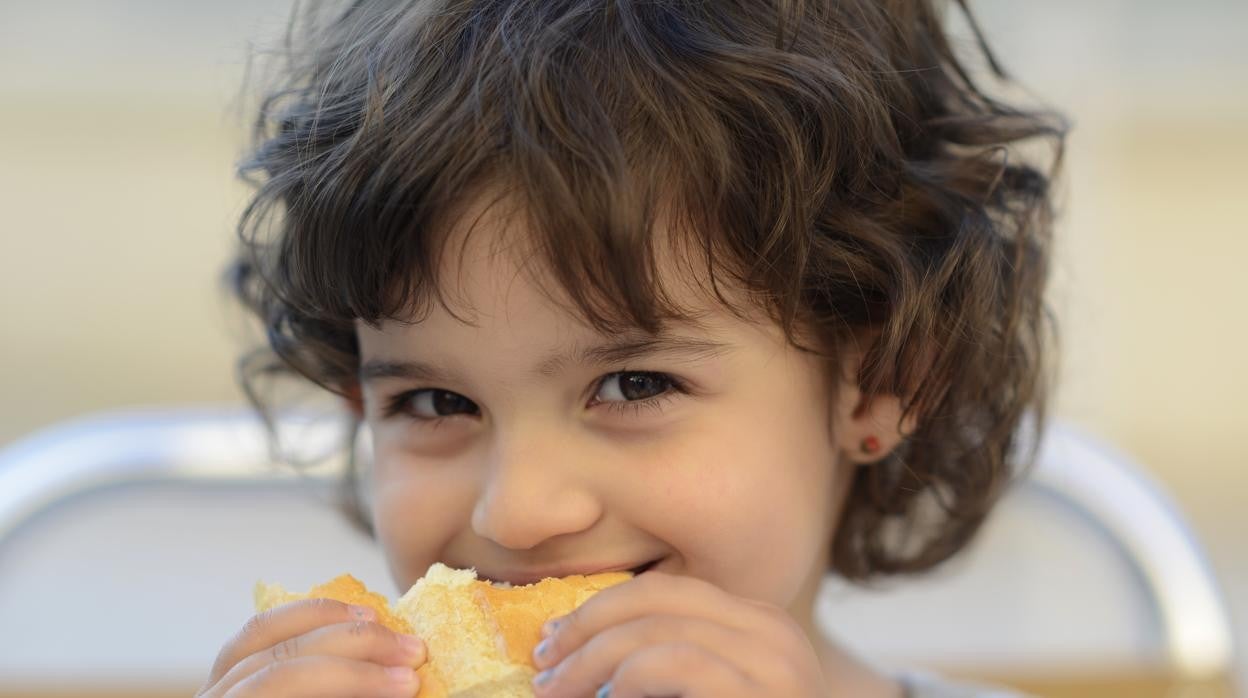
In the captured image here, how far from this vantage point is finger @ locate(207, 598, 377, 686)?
91cm

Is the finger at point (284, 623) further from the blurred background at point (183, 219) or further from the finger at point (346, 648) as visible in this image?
the blurred background at point (183, 219)

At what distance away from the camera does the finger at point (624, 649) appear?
0.85 m

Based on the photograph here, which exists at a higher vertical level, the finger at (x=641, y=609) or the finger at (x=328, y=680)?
the finger at (x=328, y=680)

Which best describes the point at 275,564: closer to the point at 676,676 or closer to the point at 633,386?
the point at 633,386

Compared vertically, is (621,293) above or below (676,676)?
above

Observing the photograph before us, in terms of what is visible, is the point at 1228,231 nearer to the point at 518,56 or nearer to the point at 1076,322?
the point at 1076,322

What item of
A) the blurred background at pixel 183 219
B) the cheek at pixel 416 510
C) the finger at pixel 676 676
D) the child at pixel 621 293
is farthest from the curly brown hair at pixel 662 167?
the blurred background at pixel 183 219

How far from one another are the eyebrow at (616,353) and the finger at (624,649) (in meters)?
0.19

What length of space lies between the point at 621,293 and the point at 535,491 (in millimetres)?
152

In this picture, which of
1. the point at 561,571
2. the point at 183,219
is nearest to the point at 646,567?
the point at 561,571

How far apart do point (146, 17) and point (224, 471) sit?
2.83 meters

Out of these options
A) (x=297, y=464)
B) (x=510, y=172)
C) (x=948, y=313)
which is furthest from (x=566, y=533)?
(x=297, y=464)

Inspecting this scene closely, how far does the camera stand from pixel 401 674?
88 centimetres

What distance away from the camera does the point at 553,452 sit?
3.18ft
